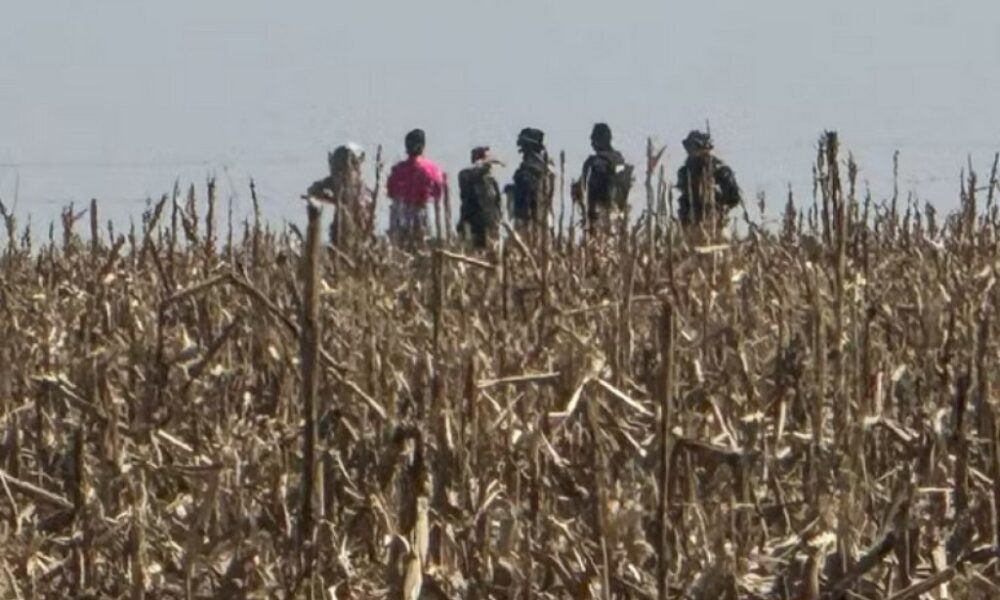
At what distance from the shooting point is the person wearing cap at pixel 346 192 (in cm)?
804

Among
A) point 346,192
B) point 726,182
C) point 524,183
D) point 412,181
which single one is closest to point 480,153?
point 412,181

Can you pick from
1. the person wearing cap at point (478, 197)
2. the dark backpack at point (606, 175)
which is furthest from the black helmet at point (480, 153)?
the dark backpack at point (606, 175)

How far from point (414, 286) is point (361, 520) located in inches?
141

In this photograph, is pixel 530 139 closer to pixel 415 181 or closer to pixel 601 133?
pixel 601 133

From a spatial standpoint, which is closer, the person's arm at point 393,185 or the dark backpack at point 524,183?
the person's arm at point 393,185

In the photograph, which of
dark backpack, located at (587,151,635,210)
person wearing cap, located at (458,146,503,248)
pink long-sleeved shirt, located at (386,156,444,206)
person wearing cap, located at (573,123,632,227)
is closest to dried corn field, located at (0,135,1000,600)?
person wearing cap, located at (458,146,503,248)

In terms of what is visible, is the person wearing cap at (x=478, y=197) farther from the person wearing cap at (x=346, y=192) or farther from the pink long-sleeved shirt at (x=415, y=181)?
the person wearing cap at (x=346, y=192)

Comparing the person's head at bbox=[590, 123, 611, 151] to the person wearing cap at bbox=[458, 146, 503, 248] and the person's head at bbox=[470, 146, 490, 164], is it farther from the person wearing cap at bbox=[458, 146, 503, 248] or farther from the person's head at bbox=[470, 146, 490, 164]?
the person's head at bbox=[470, 146, 490, 164]

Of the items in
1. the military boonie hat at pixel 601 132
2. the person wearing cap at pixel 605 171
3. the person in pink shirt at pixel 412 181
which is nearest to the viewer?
the person in pink shirt at pixel 412 181

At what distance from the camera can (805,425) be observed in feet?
20.0

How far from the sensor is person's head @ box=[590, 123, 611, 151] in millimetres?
18531

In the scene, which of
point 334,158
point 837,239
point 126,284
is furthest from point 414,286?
point 837,239

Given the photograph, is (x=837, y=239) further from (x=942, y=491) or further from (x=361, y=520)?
(x=361, y=520)

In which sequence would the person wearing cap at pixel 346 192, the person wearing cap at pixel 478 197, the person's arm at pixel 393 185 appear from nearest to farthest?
the person wearing cap at pixel 346 192, the person wearing cap at pixel 478 197, the person's arm at pixel 393 185
